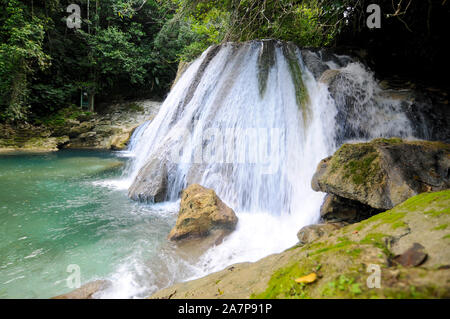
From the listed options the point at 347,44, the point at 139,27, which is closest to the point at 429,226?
the point at 347,44

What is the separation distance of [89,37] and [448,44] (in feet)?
69.2

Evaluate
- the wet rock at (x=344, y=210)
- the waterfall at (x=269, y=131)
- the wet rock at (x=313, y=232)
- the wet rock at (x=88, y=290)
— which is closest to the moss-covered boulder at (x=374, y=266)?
the wet rock at (x=313, y=232)

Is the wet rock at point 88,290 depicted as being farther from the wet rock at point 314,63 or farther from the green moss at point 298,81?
the wet rock at point 314,63

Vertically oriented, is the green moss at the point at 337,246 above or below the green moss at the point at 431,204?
below

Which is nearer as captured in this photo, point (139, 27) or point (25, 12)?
point (25, 12)

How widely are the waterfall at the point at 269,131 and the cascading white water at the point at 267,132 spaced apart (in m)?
0.02

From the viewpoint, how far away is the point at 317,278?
4.07ft

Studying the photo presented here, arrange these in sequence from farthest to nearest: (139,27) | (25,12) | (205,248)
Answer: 1. (139,27)
2. (25,12)
3. (205,248)

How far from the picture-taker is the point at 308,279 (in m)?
1.23

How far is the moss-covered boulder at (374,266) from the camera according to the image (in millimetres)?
976
